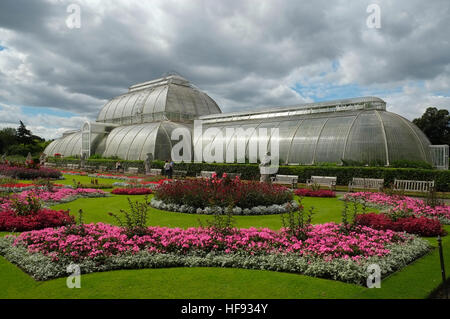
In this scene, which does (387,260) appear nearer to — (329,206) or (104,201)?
(329,206)

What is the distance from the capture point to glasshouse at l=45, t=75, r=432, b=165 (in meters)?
27.2

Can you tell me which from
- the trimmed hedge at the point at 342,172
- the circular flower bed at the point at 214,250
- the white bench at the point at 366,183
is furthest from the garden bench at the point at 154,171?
the circular flower bed at the point at 214,250

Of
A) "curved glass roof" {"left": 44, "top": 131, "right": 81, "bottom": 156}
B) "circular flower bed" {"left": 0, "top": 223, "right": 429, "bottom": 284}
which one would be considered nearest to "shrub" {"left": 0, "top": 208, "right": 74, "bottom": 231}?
"circular flower bed" {"left": 0, "top": 223, "right": 429, "bottom": 284}

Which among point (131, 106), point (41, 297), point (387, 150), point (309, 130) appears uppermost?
point (131, 106)

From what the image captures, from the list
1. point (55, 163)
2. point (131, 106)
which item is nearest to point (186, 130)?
point (131, 106)

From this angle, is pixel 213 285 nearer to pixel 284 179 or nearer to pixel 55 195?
pixel 55 195

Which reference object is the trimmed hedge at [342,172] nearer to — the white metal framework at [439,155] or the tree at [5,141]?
the white metal framework at [439,155]

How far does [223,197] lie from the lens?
1315 cm

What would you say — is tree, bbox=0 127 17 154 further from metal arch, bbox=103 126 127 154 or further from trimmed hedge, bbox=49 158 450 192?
trimmed hedge, bbox=49 158 450 192

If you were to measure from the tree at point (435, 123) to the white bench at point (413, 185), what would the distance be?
44244 millimetres

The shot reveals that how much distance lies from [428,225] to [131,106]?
185 ft

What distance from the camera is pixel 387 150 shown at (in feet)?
86.0

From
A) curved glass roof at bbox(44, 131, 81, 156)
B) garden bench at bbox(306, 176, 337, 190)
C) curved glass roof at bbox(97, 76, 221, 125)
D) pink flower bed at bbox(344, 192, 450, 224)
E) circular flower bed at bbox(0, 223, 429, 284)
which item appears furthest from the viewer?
curved glass roof at bbox(44, 131, 81, 156)

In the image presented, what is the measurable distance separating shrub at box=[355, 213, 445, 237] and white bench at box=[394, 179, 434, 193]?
449 inches
